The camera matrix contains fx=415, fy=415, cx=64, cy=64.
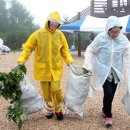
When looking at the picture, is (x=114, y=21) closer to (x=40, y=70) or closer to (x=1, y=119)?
(x=40, y=70)

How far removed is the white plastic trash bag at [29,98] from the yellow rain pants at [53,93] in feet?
0.42

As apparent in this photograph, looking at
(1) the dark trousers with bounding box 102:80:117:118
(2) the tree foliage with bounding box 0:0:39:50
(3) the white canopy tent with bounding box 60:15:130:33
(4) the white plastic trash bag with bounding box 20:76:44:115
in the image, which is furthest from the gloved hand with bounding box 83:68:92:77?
(2) the tree foliage with bounding box 0:0:39:50

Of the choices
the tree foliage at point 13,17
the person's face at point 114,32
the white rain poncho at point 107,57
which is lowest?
the tree foliage at point 13,17

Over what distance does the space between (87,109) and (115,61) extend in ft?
4.62

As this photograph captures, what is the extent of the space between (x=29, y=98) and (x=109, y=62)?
4.09 ft

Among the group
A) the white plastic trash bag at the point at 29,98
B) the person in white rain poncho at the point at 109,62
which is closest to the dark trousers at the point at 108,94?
the person in white rain poncho at the point at 109,62

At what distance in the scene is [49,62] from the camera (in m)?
5.99

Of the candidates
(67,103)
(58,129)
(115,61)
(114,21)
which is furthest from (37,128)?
(114,21)

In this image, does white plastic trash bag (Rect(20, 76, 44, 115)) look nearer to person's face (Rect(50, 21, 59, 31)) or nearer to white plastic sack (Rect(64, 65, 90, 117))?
white plastic sack (Rect(64, 65, 90, 117))

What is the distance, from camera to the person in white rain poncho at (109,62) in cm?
584

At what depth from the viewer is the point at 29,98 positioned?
19.4 ft

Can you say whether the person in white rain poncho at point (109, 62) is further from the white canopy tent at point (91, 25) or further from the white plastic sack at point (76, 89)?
the white canopy tent at point (91, 25)

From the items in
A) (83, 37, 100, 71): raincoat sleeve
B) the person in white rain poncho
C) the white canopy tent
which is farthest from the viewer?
the white canopy tent

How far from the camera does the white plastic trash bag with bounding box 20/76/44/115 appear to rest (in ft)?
18.9
